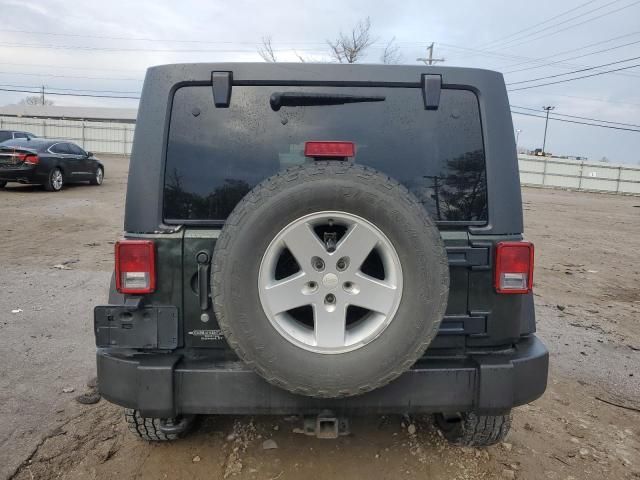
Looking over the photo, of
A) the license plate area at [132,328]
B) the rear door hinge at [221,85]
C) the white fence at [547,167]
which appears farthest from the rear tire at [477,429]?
the white fence at [547,167]

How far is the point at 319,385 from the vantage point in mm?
2016

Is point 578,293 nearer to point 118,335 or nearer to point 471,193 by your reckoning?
point 471,193

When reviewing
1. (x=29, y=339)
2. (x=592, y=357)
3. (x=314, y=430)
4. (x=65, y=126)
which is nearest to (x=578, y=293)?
(x=592, y=357)

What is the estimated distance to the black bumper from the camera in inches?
87.0

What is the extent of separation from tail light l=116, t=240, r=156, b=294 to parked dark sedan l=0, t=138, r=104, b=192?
13.4 metres

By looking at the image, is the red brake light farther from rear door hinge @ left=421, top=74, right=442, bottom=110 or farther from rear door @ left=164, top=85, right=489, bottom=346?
rear door hinge @ left=421, top=74, right=442, bottom=110

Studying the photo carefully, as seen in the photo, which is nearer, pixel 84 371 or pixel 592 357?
pixel 84 371

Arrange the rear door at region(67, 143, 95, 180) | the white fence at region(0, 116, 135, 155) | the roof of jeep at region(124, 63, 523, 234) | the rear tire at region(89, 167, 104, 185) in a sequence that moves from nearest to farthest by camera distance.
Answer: the roof of jeep at region(124, 63, 523, 234) < the rear door at region(67, 143, 95, 180) < the rear tire at region(89, 167, 104, 185) < the white fence at region(0, 116, 135, 155)

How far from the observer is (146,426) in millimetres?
2662

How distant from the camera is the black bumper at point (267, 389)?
221 cm

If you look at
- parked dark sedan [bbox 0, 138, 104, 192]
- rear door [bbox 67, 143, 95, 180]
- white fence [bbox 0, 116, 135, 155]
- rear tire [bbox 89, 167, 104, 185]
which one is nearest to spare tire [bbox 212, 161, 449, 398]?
parked dark sedan [bbox 0, 138, 104, 192]

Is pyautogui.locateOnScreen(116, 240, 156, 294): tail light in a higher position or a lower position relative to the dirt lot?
higher

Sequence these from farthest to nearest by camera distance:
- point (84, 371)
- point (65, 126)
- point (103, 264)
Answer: point (65, 126) → point (103, 264) → point (84, 371)

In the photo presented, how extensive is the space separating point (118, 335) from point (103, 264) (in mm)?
5558
